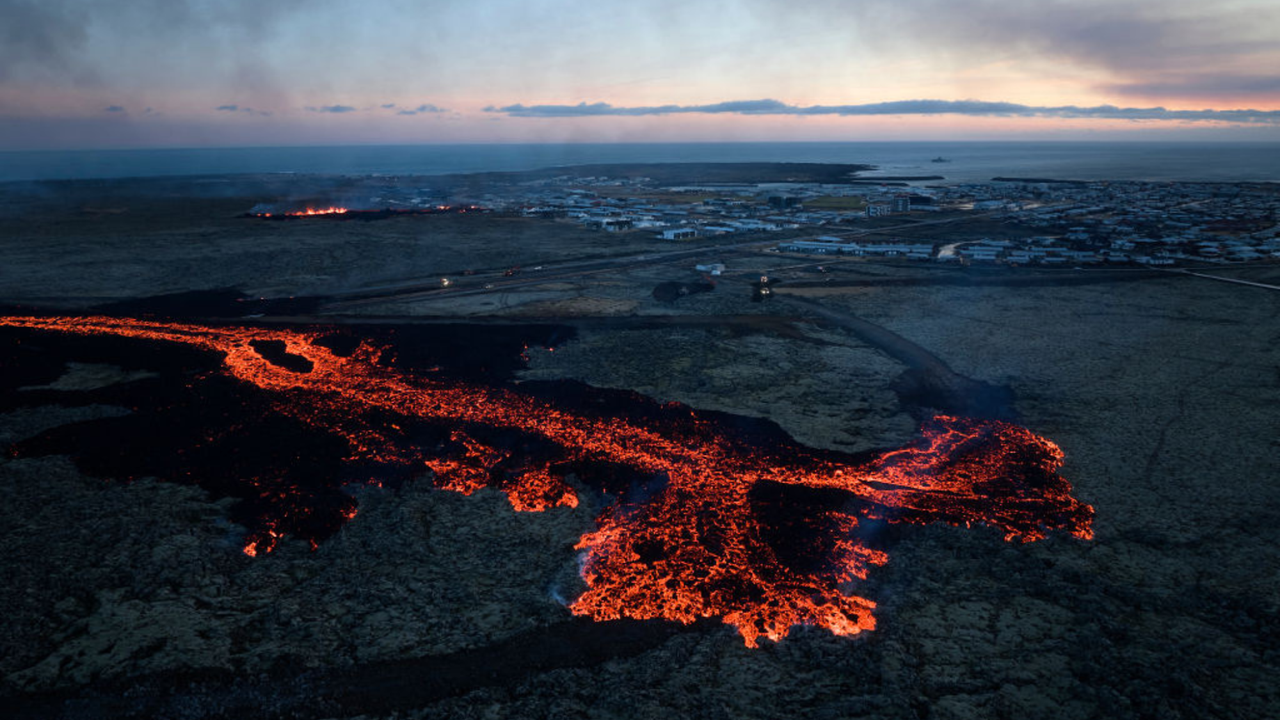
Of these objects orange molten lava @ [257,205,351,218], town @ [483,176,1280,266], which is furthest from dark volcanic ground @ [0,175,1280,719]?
orange molten lava @ [257,205,351,218]

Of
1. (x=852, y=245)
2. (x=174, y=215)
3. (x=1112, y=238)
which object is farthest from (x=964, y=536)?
(x=174, y=215)

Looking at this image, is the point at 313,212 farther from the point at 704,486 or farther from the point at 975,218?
the point at 975,218

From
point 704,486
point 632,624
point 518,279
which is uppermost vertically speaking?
point 518,279

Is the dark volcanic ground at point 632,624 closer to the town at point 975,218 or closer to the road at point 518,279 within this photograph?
the road at point 518,279

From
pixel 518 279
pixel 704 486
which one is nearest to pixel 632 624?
pixel 704 486

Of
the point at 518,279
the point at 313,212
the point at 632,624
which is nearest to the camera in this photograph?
the point at 632,624

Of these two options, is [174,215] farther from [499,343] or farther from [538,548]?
[538,548]

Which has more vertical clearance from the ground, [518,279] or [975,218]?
[975,218]

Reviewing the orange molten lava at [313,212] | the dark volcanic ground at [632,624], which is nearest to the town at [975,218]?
the orange molten lava at [313,212]
